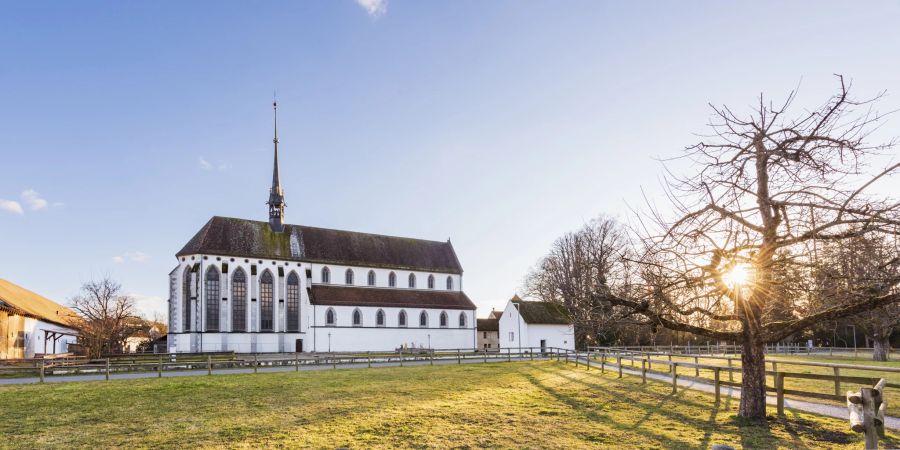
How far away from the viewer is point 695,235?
9344mm

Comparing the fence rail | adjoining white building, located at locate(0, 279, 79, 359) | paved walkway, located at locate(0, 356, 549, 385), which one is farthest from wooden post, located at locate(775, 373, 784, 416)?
adjoining white building, located at locate(0, 279, 79, 359)

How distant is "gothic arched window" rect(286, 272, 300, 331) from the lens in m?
52.1

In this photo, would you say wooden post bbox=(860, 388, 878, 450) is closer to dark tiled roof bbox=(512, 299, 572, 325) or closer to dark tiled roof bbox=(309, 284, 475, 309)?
dark tiled roof bbox=(512, 299, 572, 325)

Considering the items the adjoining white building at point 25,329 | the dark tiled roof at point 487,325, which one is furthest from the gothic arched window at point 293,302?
the dark tiled roof at point 487,325

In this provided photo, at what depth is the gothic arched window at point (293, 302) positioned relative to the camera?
171 feet

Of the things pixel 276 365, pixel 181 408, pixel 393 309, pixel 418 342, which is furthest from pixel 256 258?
pixel 181 408

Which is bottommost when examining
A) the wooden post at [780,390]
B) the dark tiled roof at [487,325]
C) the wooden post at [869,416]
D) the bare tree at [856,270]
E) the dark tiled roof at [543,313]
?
the dark tiled roof at [487,325]

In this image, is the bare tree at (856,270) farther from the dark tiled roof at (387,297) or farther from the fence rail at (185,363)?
the dark tiled roof at (387,297)

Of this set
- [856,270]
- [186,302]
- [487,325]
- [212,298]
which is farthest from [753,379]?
[487,325]

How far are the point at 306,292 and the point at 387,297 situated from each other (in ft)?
26.9

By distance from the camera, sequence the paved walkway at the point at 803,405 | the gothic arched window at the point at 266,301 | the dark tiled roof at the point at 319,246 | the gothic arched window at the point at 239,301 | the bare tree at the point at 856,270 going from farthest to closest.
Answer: the dark tiled roof at the point at 319,246 → the gothic arched window at the point at 266,301 → the gothic arched window at the point at 239,301 → the paved walkway at the point at 803,405 → the bare tree at the point at 856,270

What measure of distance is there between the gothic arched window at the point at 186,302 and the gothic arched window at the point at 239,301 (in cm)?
350

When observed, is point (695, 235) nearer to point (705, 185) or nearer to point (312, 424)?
point (705, 185)

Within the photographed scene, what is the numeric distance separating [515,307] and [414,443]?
40.4m
